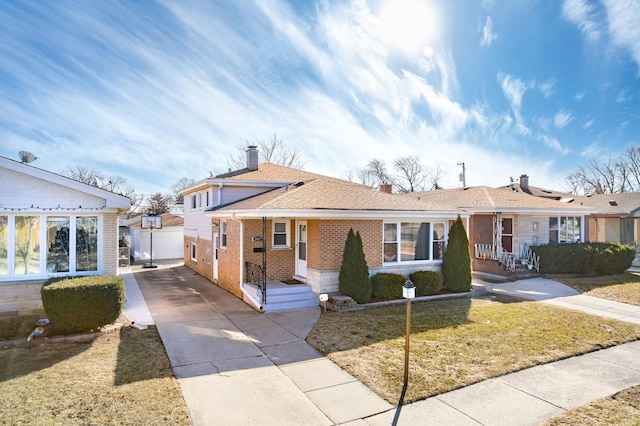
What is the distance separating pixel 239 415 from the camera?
5.01m

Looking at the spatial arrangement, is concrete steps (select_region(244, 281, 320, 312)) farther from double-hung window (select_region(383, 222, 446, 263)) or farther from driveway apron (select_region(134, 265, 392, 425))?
double-hung window (select_region(383, 222, 446, 263))

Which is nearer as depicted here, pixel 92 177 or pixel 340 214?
pixel 340 214

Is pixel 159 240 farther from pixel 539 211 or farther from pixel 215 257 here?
pixel 539 211

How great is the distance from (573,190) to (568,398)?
56.9 metres

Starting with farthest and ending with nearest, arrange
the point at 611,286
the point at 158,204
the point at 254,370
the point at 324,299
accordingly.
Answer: the point at 158,204, the point at 611,286, the point at 324,299, the point at 254,370

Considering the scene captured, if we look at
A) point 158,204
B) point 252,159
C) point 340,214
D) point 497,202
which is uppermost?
point 252,159

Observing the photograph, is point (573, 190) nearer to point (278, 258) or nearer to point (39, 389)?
point (278, 258)

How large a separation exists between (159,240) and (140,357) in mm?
20091

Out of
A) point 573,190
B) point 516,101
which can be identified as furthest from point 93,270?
point 573,190

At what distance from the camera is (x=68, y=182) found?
9.91 m

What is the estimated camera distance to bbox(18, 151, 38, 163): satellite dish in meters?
9.81

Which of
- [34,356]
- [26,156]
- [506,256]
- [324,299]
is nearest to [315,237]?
[324,299]

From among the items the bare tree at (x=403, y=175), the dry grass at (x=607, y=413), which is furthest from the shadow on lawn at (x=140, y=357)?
the bare tree at (x=403, y=175)

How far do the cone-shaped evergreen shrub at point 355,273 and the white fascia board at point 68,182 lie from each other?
6366mm
